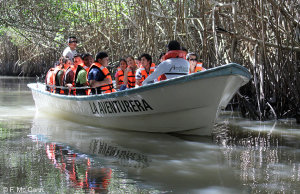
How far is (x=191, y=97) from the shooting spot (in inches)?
219

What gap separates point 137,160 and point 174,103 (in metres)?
1.24

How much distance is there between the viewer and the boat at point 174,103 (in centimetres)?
534

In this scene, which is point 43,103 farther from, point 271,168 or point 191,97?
point 271,168

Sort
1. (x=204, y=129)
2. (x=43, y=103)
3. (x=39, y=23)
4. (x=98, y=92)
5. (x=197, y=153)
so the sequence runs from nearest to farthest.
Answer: (x=197, y=153), (x=204, y=129), (x=98, y=92), (x=43, y=103), (x=39, y=23)

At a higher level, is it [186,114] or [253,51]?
[253,51]

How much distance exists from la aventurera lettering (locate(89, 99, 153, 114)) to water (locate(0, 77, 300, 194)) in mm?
304

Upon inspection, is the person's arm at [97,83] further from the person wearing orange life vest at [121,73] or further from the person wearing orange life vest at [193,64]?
the person wearing orange life vest at [193,64]

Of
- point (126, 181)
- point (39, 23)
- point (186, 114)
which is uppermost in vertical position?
point (39, 23)

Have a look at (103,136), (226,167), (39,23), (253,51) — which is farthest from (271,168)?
(39,23)

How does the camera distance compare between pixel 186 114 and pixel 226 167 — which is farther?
pixel 186 114

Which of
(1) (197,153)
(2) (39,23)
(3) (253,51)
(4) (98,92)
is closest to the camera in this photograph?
(1) (197,153)

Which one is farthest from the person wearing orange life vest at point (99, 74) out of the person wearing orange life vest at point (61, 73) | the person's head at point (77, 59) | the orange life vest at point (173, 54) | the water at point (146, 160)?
the person wearing orange life vest at point (61, 73)

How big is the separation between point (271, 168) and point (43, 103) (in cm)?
556

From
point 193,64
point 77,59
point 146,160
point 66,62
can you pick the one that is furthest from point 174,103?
point 66,62
